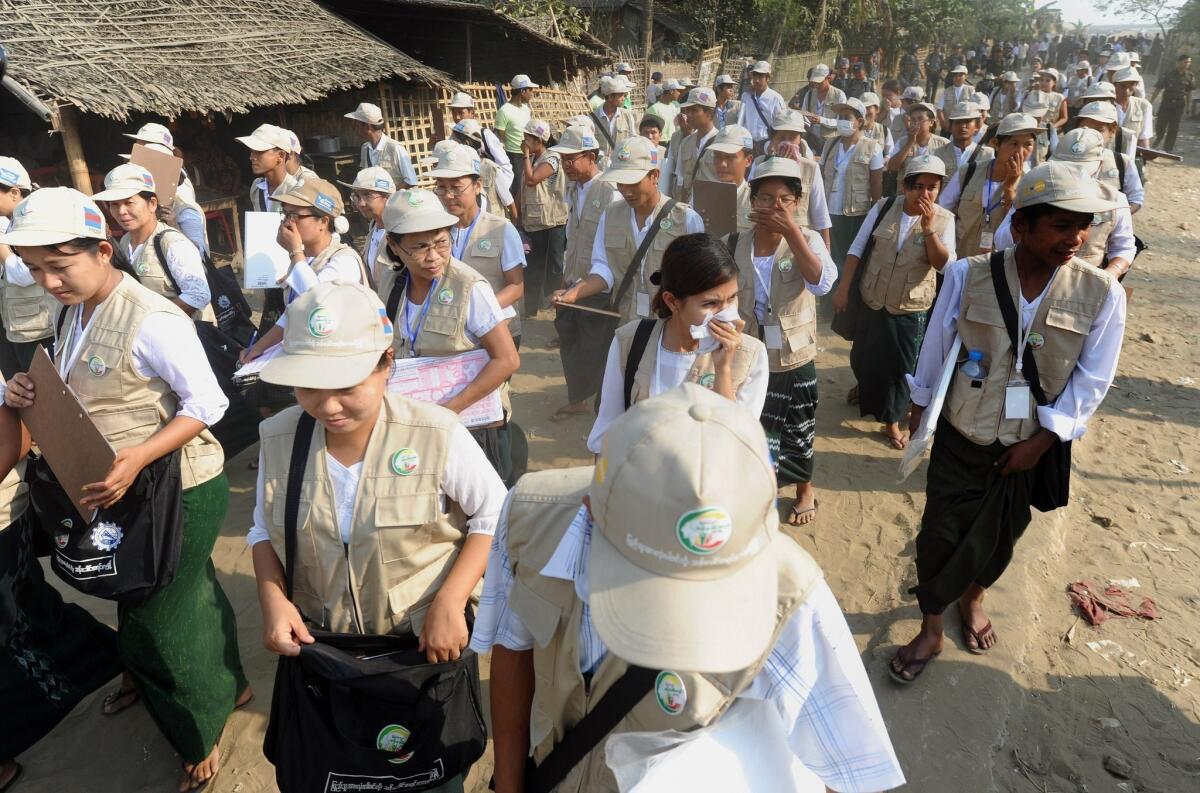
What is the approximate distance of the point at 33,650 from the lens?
2893 mm

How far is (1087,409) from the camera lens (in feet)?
9.54

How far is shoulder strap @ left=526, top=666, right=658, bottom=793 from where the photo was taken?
4.58ft

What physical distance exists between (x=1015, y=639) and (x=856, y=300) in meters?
2.57

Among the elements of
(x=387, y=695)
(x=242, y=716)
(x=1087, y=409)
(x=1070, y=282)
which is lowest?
(x=242, y=716)

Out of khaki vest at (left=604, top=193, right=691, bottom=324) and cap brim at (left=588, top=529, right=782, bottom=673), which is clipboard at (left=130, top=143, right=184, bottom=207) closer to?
khaki vest at (left=604, top=193, right=691, bottom=324)

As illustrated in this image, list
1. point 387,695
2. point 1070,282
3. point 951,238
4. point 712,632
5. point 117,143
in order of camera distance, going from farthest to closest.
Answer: point 117,143 < point 951,238 < point 1070,282 < point 387,695 < point 712,632

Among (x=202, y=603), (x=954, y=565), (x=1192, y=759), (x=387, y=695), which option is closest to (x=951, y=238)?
(x=954, y=565)

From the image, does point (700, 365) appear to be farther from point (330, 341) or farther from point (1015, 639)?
point (1015, 639)

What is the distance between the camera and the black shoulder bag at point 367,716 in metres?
2.06

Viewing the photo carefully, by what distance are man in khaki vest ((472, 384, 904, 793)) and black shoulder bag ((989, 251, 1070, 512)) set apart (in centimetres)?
202

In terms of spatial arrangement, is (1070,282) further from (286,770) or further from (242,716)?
(242,716)

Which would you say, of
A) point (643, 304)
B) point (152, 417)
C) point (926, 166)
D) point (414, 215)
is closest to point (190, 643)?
point (152, 417)

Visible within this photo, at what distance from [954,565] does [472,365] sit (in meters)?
2.29

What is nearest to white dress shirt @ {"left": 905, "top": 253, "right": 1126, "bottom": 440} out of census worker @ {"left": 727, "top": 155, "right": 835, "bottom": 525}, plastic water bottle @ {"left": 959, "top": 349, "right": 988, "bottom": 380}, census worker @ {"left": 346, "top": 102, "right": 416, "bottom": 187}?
plastic water bottle @ {"left": 959, "top": 349, "right": 988, "bottom": 380}
